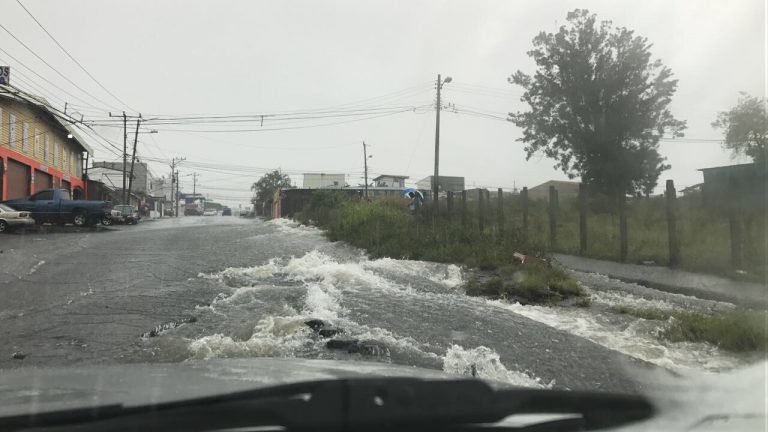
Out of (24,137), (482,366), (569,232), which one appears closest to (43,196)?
(24,137)

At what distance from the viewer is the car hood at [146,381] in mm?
2297

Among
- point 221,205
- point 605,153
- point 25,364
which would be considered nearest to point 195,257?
point 25,364

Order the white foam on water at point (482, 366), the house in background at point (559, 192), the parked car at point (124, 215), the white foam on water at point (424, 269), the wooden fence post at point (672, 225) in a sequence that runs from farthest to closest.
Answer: the parked car at point (124, 215), the house in background at point (559, 192), the wooden fence post at point (672, 225), the white foam on water at point (424, 269), the white foam on water at point (482, 366)

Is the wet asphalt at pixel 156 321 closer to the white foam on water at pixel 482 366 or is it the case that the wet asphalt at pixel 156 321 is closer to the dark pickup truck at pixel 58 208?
the white foam on water at pixel 482 366

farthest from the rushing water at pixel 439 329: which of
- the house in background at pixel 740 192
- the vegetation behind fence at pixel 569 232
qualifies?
the house in background at pixel 740 192

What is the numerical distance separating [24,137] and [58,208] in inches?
373

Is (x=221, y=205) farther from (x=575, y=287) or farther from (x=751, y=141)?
(x=575, y=287)

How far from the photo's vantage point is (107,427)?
6.21 ft

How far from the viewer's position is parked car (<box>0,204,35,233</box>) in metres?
21.5

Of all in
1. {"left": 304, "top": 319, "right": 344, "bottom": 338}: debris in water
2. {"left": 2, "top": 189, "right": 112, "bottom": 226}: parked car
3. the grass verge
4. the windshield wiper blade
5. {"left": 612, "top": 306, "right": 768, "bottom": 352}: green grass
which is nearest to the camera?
the windshield wiper blade

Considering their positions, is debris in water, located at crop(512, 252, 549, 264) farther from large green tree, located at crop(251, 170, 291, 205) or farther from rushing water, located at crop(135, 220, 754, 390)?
large green tree, located at crop(251, 170, 291, 205)

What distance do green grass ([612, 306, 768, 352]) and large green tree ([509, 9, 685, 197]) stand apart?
78.5 ft

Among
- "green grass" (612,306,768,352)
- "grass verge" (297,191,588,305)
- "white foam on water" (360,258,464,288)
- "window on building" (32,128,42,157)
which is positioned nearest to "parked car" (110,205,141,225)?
"window on building" (32,128,42,157)

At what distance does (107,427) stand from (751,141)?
115 ft
